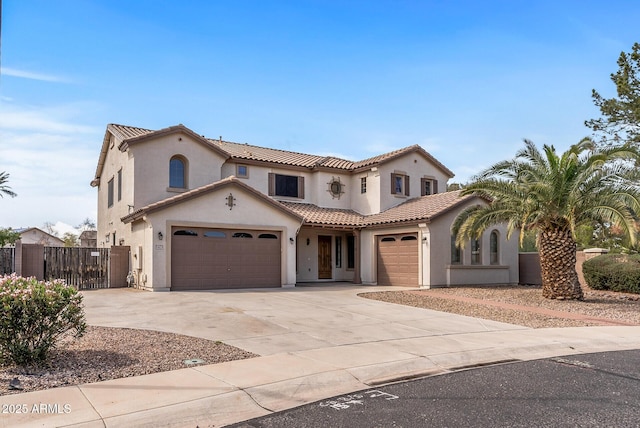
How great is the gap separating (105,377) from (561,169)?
15.7 meters

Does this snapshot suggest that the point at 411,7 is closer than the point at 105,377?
No

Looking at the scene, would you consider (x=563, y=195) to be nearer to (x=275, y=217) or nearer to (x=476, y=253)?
(x=476, y=253)

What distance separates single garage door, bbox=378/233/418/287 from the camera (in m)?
23.2

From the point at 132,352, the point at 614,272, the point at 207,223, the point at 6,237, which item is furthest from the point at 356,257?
the point at 6,237

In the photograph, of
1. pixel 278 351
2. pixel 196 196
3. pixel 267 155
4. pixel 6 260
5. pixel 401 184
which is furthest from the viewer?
pixel 401 184

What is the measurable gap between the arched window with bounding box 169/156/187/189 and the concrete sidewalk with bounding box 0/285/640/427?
703 cm

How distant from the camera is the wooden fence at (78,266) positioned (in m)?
20.9

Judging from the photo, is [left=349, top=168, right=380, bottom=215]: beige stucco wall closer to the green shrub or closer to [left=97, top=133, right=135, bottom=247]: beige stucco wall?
[left=97, top=133, right=135, bottom=247]: beige stucco wall

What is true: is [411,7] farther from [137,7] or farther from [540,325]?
[540,325]

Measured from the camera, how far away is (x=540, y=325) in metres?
12.9

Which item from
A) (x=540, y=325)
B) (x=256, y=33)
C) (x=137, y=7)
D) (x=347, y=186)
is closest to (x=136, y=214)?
(x=256, y=33)

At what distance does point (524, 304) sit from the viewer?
1703 cm

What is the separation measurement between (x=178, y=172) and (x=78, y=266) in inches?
225

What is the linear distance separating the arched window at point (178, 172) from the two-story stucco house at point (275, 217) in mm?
45
